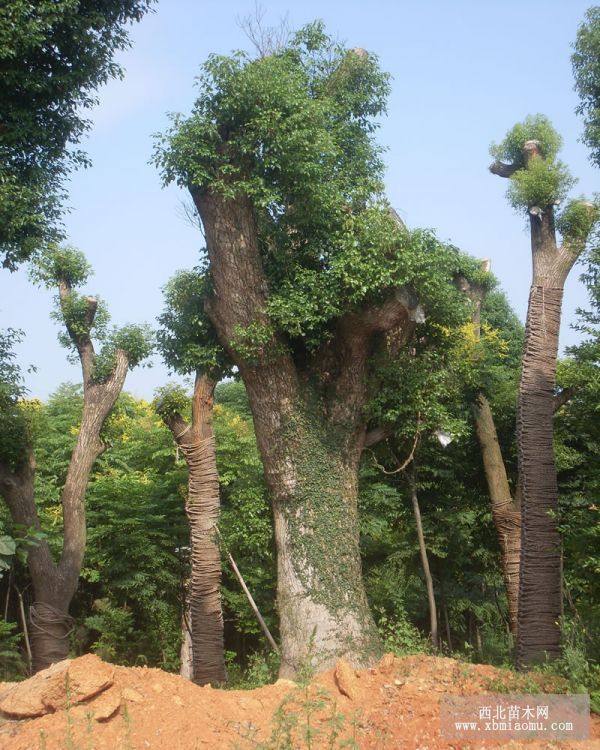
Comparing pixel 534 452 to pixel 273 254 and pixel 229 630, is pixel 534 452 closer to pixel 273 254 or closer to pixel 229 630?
pixel 273 254

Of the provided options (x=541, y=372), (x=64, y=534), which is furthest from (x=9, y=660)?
(x=541, y=372)

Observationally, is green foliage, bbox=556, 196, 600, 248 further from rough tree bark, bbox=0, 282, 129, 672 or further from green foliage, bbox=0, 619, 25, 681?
green foliage, bbox=0, 619, 25, 681

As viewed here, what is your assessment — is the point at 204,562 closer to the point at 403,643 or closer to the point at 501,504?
the point at 403,643

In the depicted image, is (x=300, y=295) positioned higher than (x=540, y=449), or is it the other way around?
(x=300, y=295)

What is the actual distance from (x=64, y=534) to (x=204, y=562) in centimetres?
281

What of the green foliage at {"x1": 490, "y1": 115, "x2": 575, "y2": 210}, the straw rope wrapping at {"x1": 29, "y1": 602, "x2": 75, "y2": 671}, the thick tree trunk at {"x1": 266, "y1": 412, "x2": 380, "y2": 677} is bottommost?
the straw rope wrapping at {"x1": 29, "y1": 602, "x2": 75, "y2": 671}

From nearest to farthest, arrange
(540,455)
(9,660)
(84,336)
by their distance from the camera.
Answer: (540,455), (84,336), (9,660)

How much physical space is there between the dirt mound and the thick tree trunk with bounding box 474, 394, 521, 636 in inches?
220

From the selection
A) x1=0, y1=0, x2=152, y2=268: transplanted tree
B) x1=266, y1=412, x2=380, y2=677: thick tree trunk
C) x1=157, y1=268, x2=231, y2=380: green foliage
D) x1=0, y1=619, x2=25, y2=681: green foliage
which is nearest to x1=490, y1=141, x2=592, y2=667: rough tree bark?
x1=266, y1=412, x2=380, y2=677: thick tree trunk

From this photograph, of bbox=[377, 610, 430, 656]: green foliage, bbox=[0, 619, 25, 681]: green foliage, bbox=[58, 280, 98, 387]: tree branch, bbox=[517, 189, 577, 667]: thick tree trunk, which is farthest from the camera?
bbox=[0, 619, 25, 681]: green foliage

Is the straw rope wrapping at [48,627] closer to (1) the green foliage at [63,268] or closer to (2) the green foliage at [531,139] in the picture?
(1) the green foliage at [63,268]

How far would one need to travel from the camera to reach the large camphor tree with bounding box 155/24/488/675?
9.97 metres

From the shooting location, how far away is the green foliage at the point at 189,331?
11.8m

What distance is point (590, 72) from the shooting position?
1145 cm
